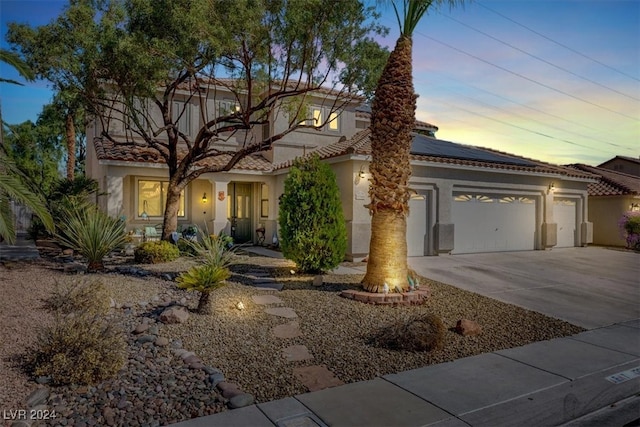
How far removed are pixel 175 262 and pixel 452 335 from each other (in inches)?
320

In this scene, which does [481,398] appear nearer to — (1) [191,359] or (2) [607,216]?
(1) [191,359]

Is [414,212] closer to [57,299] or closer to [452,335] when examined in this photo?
[452,335]

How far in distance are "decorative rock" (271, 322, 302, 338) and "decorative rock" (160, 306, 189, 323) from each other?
4.51 feet

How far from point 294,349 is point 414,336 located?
5.31 feet

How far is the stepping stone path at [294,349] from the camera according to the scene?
4531 mm

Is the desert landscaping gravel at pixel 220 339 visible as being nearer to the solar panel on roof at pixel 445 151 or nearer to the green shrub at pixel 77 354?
the green shrub at pixel 77 354

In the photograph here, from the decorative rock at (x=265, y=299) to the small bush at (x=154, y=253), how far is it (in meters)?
4.81

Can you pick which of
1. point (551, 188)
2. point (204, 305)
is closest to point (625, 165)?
point (551, 188)

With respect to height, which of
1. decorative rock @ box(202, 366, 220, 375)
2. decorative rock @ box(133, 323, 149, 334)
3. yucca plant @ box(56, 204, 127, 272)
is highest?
yucca plant @ box(56, 204, 127, 272)

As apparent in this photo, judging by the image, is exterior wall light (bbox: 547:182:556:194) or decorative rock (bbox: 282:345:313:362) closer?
decorative rock (bbox: 282:345:313:362)

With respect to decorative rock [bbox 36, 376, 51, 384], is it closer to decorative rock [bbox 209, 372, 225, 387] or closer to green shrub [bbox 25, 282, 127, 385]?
green shrub [bbox 25, 282, 127, 385]

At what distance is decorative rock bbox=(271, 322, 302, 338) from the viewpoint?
591cm

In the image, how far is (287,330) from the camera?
241 inches

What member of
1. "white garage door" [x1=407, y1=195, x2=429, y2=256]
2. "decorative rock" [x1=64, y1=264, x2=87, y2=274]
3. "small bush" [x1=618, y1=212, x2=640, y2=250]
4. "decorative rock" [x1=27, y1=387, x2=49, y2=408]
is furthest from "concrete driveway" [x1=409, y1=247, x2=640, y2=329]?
"decorative rock" [x1=64, y1=264, x2=87, y2=274]
